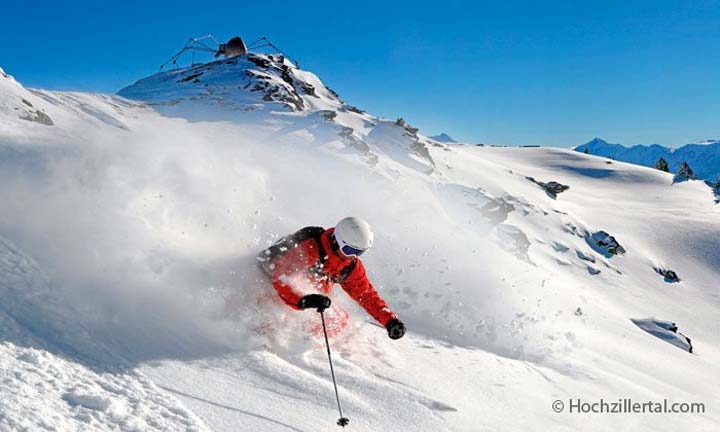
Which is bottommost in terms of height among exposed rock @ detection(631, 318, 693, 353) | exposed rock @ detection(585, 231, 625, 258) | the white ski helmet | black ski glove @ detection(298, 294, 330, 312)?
black ski glove @ detection(298, 294, 330, 312)

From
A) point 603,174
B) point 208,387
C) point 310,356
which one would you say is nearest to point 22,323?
point 208,387

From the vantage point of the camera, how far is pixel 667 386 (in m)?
8.19

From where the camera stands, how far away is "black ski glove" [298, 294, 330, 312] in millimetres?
5426

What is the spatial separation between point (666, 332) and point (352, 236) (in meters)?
15.1

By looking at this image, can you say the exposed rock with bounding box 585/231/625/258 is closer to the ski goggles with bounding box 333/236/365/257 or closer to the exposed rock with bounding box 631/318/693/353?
the exposed rock with bounding box 631/318/693/353

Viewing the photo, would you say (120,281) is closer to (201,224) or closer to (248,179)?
(201,224)

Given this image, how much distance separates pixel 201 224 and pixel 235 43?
38068 mm

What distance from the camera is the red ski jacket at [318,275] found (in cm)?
577

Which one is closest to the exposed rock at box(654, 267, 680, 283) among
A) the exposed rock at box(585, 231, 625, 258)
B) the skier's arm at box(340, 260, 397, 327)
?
the exposed rock at box(585, 231, 625, 258)

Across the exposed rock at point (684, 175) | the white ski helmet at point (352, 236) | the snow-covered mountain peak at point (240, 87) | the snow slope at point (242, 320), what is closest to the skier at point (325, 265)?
the white ski helmet at point (352, 236)

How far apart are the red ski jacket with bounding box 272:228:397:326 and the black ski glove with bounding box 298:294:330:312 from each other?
0.16 meters

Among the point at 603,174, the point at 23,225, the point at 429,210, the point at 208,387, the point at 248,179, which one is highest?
the point at 603,174

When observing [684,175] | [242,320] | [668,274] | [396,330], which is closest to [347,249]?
[396,330]

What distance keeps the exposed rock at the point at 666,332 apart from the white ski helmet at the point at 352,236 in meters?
13.8
